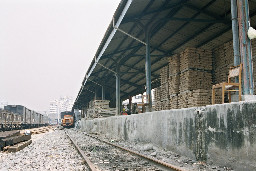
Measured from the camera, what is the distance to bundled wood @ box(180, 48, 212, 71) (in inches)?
448

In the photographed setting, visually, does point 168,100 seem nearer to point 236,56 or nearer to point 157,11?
point 157,11

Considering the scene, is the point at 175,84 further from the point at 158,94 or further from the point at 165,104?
the point at 158,94

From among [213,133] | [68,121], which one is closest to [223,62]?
[213,133]

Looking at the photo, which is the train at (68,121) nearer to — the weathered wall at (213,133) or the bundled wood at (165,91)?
the bundled wood at (165,91)

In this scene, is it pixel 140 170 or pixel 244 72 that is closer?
pixel 140 170

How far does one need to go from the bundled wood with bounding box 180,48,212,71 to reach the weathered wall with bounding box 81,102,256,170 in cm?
471

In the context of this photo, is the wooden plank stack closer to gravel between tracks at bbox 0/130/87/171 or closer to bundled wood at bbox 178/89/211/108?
bundled wood at bbox 178/89/211/108

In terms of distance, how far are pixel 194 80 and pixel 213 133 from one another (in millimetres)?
6895

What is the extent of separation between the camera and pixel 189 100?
10977mm

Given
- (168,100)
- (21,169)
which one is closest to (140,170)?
(21,169)

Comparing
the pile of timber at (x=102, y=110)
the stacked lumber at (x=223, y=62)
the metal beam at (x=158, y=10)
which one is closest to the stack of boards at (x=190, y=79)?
the stacked lumber at (x=223, y=62)

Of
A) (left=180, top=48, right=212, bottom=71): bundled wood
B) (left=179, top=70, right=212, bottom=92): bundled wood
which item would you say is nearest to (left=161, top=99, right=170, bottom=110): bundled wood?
(left=179, top=70, right=212, bottom=92): bundled wood

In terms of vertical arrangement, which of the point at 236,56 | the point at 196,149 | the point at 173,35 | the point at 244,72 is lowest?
the point at 196,149

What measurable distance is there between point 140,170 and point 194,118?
5.07ft
